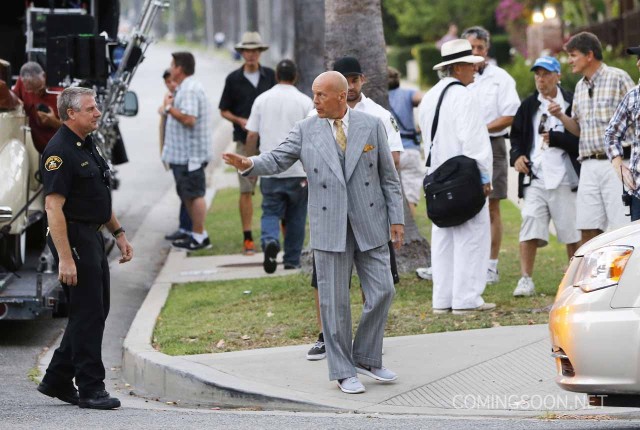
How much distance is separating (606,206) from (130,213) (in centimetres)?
986

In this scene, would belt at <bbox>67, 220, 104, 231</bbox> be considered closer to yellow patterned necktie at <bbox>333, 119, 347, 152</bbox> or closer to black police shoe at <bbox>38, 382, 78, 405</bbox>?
black police shoe at <bbox>38, 382, 78, 405</bbox>

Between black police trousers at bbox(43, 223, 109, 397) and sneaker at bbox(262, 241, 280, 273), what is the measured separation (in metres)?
4.27

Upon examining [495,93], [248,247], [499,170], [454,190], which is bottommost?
[248,247]

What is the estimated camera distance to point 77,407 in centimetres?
810

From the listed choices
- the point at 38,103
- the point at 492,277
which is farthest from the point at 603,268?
the point at 38,103

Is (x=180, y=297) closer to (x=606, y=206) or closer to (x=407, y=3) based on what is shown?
(x=606, y=206)

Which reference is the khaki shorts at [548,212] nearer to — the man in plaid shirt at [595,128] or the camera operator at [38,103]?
the man in plaid shirt at [595,128]

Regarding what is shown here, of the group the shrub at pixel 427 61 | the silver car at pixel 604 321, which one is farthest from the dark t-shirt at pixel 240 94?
the shrub at pixel 427 61

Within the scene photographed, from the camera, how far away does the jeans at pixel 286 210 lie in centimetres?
1256

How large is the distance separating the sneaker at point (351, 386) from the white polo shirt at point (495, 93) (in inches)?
158

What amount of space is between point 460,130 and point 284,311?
212cm

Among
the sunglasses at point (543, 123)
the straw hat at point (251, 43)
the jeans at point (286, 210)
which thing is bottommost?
the jeans at point (286, 210)

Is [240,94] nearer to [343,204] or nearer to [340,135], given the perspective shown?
[340,135]

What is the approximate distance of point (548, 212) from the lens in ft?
35.3
